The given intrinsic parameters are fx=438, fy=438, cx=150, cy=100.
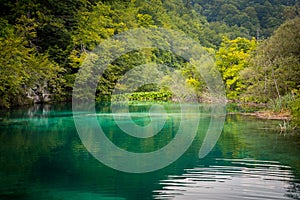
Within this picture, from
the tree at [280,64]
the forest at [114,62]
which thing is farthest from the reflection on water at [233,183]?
the tree at [280,64]

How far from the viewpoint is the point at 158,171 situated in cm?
1102

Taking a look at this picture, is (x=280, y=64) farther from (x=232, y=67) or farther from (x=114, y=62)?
(x=114, y=62)

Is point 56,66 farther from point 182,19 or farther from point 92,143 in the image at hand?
point 182,19

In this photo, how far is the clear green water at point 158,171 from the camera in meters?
8.86

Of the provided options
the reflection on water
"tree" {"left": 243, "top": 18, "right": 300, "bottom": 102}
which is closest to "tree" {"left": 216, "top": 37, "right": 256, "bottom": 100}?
"tree" {"left": 243, "top": 18, "right": 300, "bottom": 102}

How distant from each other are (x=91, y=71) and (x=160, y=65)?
52.6 ft

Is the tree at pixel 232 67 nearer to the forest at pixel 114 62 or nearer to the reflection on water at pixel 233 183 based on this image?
the forest at pixel 114 62

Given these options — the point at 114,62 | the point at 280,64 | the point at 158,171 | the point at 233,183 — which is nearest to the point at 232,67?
the point at 114,62

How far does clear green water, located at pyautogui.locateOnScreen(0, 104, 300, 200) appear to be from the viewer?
8.86 metres

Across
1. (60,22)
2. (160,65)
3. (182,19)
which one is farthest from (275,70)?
(182,19)

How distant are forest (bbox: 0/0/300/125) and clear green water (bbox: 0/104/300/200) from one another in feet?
13.6

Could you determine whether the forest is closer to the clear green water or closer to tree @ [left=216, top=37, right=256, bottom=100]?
tree @ [left=216, top=37, right=256, bottom=100]

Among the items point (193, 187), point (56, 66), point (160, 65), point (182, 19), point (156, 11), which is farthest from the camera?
point (182, 19)

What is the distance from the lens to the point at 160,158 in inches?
505
